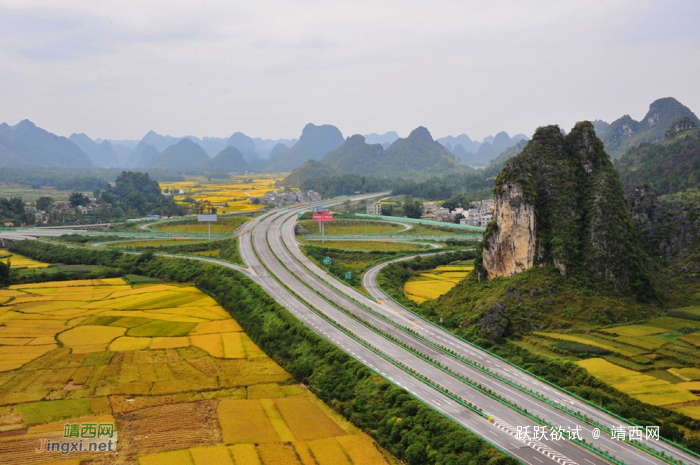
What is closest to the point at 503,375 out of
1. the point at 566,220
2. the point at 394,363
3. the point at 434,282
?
the point at 394,363

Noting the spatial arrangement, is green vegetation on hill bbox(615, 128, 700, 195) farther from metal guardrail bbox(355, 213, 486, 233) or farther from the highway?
the highway

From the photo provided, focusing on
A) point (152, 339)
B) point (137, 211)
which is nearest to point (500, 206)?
point (152, 339)

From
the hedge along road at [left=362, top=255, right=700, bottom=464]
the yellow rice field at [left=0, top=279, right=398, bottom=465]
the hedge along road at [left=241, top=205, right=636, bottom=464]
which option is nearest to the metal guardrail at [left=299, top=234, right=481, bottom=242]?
the hedge along road at [left=241, top=205, right=636, bottom=464]

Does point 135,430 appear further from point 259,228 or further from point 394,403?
point 259,228

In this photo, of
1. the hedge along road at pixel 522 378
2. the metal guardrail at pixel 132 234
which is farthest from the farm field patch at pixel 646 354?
the metal guardrail at pixel 132 234

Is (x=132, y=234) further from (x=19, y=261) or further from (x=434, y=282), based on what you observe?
(x=434, y=282)

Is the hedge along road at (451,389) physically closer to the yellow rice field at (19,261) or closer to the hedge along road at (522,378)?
the hedge along road at (522,378)
